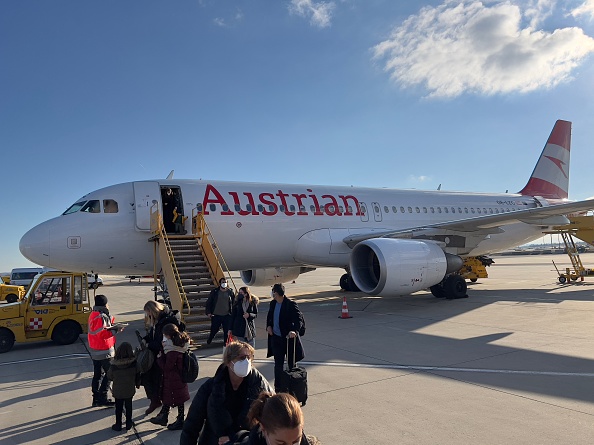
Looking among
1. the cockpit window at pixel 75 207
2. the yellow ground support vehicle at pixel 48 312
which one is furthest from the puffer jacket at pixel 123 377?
the cockpit window at pixel 75 207

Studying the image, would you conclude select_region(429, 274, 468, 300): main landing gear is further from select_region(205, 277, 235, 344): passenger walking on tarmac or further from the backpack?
the backpack

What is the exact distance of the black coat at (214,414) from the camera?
2.49 m

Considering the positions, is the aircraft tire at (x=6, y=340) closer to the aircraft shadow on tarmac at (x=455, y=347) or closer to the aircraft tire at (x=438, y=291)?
the aircraft shadow on tarmac at (x=455, y=347)

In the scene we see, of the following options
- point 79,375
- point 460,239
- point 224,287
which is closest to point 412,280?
point 460,239

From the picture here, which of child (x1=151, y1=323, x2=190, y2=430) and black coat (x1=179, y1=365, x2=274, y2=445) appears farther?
child (x1=151, y1=323, x2=190, y2=430)

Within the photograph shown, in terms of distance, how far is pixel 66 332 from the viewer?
9.30m

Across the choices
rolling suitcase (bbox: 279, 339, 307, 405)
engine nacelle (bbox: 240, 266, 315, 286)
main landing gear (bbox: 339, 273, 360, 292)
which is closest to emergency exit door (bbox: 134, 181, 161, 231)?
engine nacelle (bbox: 240, 266, 315, 286)

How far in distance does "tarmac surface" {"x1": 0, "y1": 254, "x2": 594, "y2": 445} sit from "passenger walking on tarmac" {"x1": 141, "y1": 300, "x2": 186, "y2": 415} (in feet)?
1.12

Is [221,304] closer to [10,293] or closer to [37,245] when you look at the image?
[37,245]

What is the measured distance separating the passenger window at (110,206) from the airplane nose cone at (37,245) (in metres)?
→ 1.39

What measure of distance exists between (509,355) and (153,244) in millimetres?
8541

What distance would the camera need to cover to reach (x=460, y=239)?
47.1ft

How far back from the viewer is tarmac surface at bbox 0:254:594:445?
13.4 feet

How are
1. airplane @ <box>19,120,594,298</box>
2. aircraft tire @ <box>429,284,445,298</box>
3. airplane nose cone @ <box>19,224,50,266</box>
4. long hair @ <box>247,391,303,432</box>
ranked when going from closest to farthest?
long hair @ <box>247,391,303,432</box> → airplane nose cone @ <box>19,224,50,266</box> → airplane @ <box>19,120,594,298</box> → aircraft tire @ <box>429,284,445,298</box>
